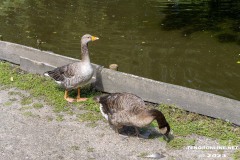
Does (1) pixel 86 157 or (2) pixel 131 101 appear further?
(2) pixel 131 101

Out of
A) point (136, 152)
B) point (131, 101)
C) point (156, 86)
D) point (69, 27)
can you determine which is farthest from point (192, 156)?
point (69, 27)

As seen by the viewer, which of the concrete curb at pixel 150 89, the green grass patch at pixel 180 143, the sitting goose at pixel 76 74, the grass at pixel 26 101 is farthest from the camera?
the grass at pixel 26 101

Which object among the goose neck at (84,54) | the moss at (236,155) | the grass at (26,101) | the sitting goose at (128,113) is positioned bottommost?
the moss at (236,155)

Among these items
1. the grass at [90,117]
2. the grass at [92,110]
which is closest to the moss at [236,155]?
the grass at [92,110]

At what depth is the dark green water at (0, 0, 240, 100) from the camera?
33.2 ft

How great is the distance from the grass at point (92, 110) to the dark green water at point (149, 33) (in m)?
2.45

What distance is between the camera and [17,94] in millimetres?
7785

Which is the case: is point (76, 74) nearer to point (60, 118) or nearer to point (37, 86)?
point (60, 118)

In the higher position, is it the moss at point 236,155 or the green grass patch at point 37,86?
the green grass patch at point 37,86

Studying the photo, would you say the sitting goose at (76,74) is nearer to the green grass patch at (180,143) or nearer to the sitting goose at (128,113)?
the sitting goose at (128,113)

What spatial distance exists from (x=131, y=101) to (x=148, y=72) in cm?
409

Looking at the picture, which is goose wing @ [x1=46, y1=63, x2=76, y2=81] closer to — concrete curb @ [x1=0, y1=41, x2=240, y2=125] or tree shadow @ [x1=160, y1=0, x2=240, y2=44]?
concrete curb @ [x1=0, y1=41, x2=240, y2=125]

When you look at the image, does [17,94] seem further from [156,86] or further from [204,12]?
[204,12]

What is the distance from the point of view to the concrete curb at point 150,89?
6598mm
